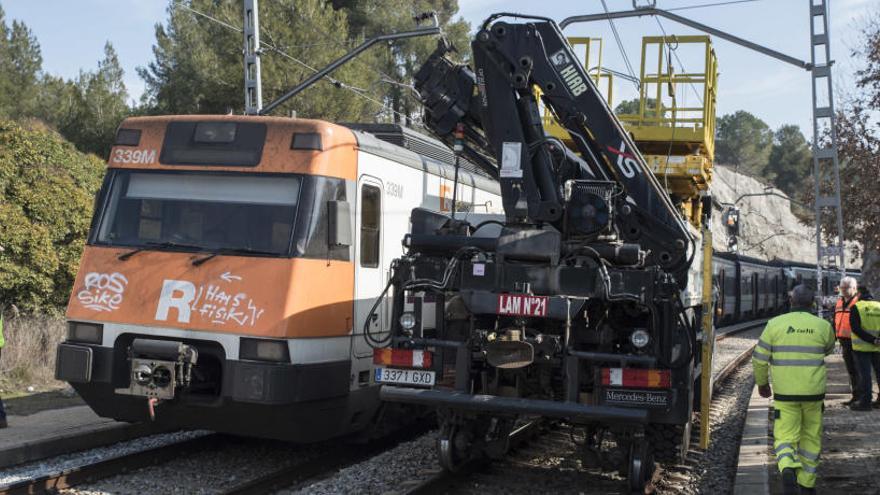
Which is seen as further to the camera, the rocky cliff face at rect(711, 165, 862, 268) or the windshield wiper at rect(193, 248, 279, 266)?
→ the rocky cliff face at rect(711, 165, 862, 268)

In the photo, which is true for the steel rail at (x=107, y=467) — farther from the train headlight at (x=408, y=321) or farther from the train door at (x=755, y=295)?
the train door at (x=755, y=295)

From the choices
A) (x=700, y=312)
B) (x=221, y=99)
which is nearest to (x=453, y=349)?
(x=700, y=312)

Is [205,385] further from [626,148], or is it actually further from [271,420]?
[626,148]

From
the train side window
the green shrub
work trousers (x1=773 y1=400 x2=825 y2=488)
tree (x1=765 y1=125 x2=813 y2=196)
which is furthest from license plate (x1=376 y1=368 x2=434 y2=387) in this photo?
tree (x1=765 y1=125 x2=813 y2=196)

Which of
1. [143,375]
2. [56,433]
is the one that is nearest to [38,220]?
[56,433]

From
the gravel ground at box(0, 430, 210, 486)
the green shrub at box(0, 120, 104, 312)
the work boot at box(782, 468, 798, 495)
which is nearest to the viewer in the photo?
the work boot at box(782, 468, 798, 495)

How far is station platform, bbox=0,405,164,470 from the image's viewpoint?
26.5 feet

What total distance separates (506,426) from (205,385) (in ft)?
8.81

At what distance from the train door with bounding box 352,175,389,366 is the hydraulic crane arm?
1.39m

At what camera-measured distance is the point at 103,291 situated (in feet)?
26.0

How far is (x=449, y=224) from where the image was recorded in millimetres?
7887

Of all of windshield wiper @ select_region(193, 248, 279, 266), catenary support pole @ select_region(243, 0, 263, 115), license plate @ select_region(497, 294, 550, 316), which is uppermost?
catenary support pole @ select_region(243, 0, 263, 115)

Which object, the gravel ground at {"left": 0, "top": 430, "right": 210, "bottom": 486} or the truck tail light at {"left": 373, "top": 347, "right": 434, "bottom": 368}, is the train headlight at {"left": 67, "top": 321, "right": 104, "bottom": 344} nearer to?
the gravel ground at {"left": 0, "top": 430, "right": 210, "bottom": 486}

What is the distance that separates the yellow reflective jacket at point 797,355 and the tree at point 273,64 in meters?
19.8
